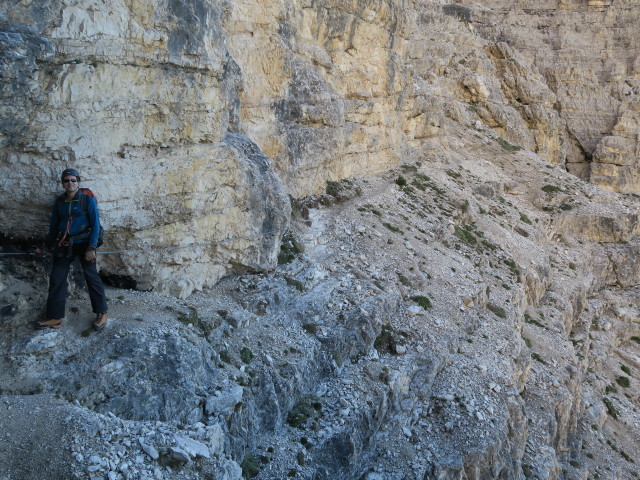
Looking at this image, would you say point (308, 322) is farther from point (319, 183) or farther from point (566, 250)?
point (566, 250)

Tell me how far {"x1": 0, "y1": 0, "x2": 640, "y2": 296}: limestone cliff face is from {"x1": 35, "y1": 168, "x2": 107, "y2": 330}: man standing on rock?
0.67 meters

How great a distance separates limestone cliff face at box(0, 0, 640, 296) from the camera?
8.58 m

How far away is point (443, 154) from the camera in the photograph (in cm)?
2927

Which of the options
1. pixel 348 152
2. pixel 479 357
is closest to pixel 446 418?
pixel 479 357

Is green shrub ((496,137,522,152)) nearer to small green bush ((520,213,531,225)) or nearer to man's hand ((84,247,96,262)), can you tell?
small green bush ((520,213,531,225))

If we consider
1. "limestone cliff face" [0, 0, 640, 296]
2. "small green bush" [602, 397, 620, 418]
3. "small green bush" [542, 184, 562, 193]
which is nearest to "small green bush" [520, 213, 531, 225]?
"small green bush" [542, 184, 562, 193]

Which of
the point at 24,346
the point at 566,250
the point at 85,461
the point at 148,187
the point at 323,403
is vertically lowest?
the point at 566,250

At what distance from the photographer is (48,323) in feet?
26.9

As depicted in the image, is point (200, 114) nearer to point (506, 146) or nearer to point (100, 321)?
point (100, 321)

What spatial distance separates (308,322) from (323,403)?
6.21ft

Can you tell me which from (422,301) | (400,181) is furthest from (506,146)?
(422,301)

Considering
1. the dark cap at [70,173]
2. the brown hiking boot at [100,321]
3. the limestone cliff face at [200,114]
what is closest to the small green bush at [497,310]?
the limestone cliff face at [200,114]

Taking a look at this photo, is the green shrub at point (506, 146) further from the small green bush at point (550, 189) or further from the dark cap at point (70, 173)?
the dark cap at point (70, 173)

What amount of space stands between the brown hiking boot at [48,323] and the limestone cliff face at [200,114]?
164 cm
